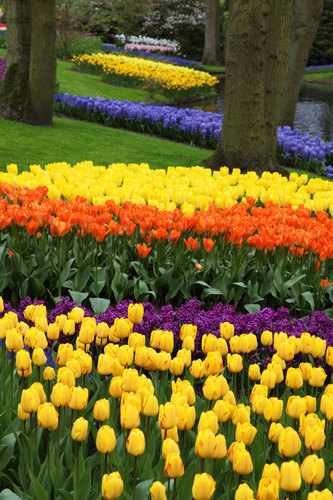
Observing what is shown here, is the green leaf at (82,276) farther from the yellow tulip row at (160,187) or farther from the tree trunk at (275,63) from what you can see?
the tree trunk at (275,63)

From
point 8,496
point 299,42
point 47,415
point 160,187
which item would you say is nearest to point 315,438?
point 47,415

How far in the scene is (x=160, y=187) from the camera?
6.61 m

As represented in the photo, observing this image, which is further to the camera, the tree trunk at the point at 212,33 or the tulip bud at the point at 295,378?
the tree trunk at the point at 212,33

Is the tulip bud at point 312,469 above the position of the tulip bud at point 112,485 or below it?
above

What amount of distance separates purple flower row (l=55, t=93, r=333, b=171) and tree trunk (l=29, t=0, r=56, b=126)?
10.7 feet

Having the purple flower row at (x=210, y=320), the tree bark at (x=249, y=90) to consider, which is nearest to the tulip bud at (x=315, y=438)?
the purple flower row at (x=210, y=320)

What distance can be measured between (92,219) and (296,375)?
2488 mm

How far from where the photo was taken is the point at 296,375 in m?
2.34

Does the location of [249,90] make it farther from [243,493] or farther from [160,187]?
[243,493]

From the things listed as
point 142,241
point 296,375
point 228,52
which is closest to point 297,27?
point 228,52

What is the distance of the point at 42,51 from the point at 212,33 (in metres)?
30.3

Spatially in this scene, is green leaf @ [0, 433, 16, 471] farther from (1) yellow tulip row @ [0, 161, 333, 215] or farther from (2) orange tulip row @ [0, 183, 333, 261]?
(1) yellow tulip row @ [0, 161, 333, 215]

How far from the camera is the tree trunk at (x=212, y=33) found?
38531 mm

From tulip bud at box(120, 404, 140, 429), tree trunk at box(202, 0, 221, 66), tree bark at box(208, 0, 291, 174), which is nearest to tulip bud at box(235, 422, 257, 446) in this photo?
tulip bud at box(120, 404, 140, 429)
